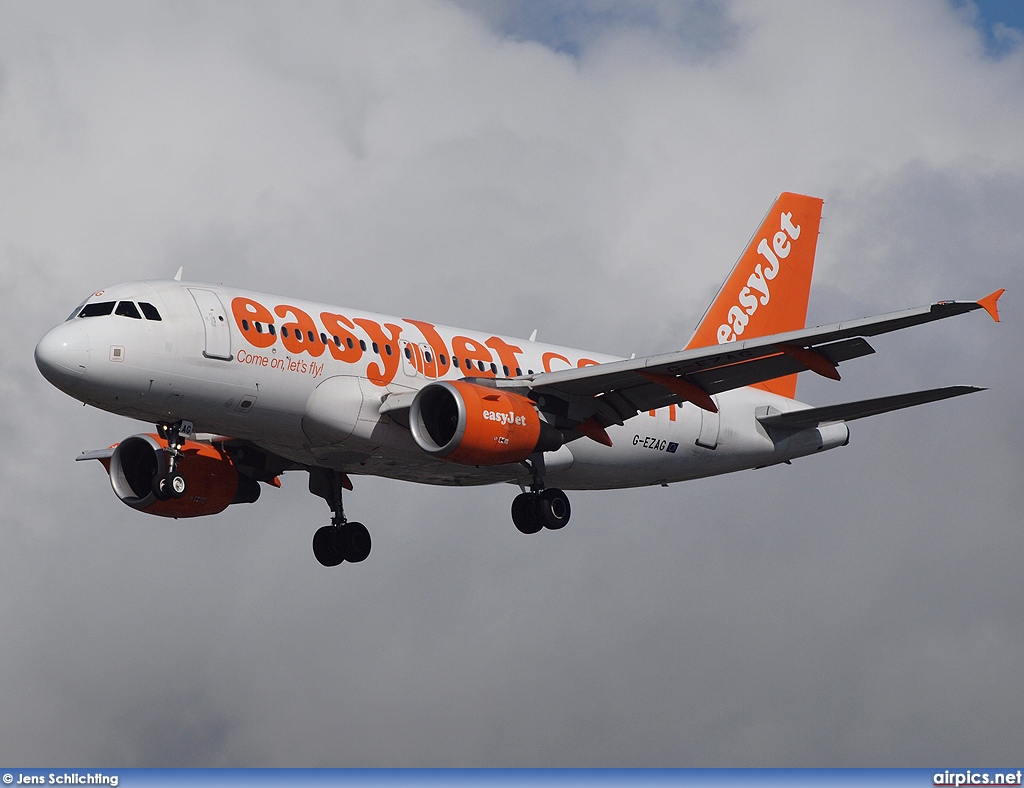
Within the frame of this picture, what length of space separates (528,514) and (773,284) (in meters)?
15.6

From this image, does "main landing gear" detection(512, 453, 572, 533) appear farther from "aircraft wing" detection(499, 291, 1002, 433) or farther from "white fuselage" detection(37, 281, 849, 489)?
"aircraft wing" detection(499, 291, 1002, 433)

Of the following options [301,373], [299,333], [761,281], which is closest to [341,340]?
[299,333]

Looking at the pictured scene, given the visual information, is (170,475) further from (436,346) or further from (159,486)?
(436,346)

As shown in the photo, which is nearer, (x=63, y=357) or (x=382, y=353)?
(x=63, y=357)

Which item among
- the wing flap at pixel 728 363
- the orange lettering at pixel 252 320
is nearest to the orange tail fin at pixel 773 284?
the wing flap at pixel 728 363

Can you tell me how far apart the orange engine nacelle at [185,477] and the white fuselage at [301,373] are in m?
3.36

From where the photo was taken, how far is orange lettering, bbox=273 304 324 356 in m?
38.2

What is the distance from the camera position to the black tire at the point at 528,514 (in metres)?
42.2

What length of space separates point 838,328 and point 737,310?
16014 millimetres

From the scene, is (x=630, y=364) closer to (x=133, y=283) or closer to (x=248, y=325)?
(x=248, y=325)

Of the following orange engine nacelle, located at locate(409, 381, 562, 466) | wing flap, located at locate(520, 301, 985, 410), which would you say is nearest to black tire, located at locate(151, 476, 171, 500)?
orange engine nacelle, located at locate(409, 381, 562, 466)

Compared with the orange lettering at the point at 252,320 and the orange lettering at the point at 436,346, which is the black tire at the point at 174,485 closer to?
the orange lettering at the point at 252,320

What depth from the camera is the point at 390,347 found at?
4038cm

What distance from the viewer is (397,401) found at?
39.4m
